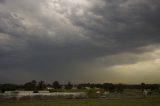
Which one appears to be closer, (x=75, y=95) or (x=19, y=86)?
(x=75, y=95)

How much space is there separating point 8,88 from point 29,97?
62860 millimetres

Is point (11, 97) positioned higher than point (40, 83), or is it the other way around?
point (40, 83)

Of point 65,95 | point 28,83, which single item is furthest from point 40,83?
point 65,95

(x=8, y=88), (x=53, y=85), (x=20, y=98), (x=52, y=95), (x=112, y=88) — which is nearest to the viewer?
(x=20, y=98)

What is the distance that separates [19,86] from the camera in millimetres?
174500

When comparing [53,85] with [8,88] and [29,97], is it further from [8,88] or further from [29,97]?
[29,97]

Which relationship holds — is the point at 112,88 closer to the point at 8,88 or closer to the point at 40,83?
the point at 40,83

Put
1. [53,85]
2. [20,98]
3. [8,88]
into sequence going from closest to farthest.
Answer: [20,98]
[8,88]
[53,85]

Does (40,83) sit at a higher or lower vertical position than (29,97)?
higher

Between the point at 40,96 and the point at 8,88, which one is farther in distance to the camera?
the point at 8,88

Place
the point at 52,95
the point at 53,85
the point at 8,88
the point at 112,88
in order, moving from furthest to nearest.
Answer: the point at 53,85 → the point at 112,88 → the point at 8,88 → the point at 52,95

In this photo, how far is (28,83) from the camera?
562ft

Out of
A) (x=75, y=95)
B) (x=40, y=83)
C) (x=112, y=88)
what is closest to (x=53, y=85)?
(x=40, y=83)

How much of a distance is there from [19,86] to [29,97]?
86651mm
